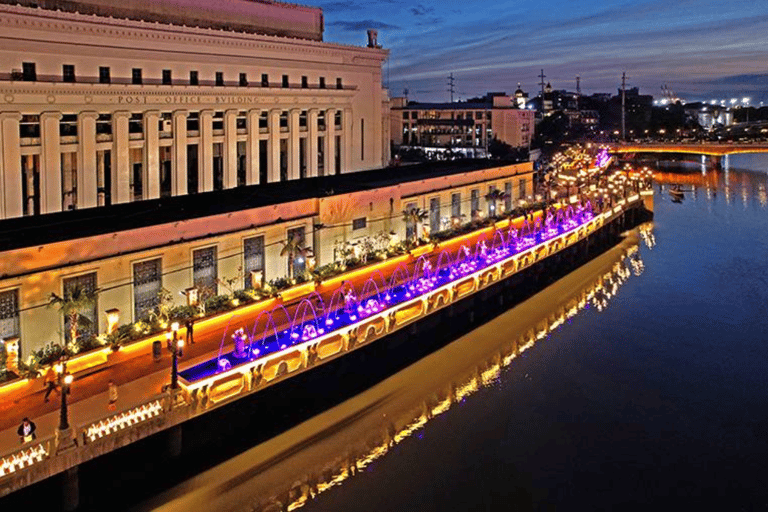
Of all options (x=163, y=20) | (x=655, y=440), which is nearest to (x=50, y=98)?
(x=163, y=20)

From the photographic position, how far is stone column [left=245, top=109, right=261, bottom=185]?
44688mm

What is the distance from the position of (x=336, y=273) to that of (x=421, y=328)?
16.3ft

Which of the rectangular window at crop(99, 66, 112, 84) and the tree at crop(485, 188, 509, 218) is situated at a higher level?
the rectangular window at crop(99, 66, 112, 84)

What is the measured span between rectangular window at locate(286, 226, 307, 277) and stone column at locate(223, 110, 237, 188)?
10.8 metres

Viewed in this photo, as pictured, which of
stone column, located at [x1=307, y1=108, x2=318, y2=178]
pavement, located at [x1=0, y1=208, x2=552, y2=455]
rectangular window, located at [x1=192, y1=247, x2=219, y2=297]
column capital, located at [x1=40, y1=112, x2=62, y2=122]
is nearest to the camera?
pavement, located at [x1=0, y1=208, x2=552, y2=455]

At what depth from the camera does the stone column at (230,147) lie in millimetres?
43031

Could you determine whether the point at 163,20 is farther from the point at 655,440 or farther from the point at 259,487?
the point at 655,440

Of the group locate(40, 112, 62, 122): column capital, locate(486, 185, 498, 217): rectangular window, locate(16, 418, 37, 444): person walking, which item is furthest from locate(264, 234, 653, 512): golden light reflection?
locate(40, 112, 62, 122): column capital

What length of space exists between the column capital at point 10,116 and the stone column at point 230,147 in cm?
1270

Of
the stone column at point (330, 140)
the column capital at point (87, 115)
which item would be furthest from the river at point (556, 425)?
the column capital at point (87, 115)

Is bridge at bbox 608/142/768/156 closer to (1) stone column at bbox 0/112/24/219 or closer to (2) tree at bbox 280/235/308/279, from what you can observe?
(2) tree at bbox 280/235/308/279

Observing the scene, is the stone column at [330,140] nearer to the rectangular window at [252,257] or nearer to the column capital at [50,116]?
the rectangular window at [252,257]

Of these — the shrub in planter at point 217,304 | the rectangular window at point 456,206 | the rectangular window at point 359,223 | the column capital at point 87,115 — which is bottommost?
the shrub in planter at point 217,304

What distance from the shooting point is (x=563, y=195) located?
71.8 m
